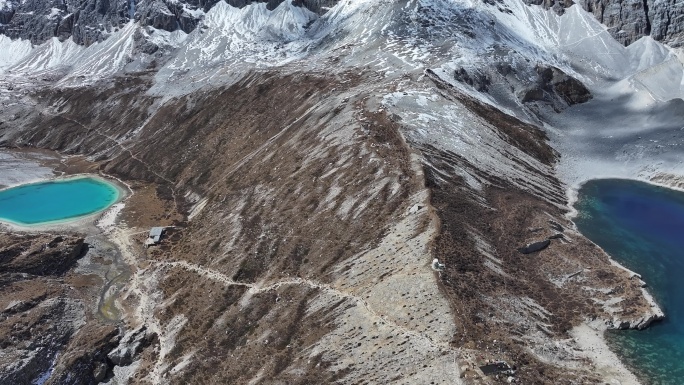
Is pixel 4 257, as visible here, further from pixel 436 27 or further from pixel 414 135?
pixel 436 27

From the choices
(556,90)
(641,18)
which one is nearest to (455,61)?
(556,90)

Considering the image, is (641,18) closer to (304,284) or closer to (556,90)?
(556,90)

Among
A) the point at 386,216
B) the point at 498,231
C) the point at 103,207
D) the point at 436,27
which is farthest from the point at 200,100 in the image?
the point at 498,231

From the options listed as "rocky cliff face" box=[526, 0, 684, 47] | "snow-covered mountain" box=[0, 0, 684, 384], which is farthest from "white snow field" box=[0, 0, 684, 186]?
"rocky cliff face" box=[526, 0, 684, 47]

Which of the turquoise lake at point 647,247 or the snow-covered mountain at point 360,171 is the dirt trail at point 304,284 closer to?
the snow-covered mountain at point 360,171

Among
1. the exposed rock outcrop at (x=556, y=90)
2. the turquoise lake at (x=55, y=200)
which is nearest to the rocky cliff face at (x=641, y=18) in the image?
the exposed rock outcrop at (x=556, y=90)

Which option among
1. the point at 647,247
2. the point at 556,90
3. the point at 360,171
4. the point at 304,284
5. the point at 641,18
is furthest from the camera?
the point at 641,18
